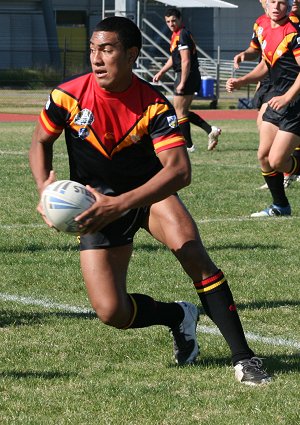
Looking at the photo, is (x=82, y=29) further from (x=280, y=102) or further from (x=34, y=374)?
(x=34, y=374)

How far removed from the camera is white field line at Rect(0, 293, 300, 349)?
630 cm

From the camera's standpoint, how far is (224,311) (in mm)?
5613

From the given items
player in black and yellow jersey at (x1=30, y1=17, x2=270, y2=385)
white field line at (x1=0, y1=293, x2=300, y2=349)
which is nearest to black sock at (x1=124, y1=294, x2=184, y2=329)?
player in black and yellow jersey at (x1=30, y1=17, x2=270, y2=385)

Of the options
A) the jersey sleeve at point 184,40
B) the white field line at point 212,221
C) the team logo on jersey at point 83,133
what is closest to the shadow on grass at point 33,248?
the white field line at point 212,221

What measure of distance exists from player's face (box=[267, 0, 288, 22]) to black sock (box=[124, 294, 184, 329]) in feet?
15.3

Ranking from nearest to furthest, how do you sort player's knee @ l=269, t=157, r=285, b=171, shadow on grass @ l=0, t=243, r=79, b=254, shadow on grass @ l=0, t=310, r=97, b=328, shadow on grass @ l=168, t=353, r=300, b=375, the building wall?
shadow on grass @ l=168, t=353, r=300, b=375 < shadow on grass @ l=0, t=310, r=97, b=328 < shadow on grass @ l=0, t=243, r=79, b=254 < player's knee @ l=269, t=157, r=285, b=171 < the building wall

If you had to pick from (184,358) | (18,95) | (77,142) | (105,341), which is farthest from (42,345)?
(18,95)

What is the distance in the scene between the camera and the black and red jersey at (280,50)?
10.3 metres

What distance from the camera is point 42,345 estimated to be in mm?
6188

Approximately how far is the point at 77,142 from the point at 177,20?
13033 millimetres

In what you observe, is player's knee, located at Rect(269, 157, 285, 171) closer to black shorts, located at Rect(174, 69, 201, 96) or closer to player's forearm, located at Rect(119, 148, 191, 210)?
player's forearm, located at Rect(119, 148, 191, 210)

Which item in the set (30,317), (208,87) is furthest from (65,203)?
(208,87)

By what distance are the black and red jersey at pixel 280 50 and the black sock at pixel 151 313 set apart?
5.00 meters

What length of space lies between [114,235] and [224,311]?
709 mm
